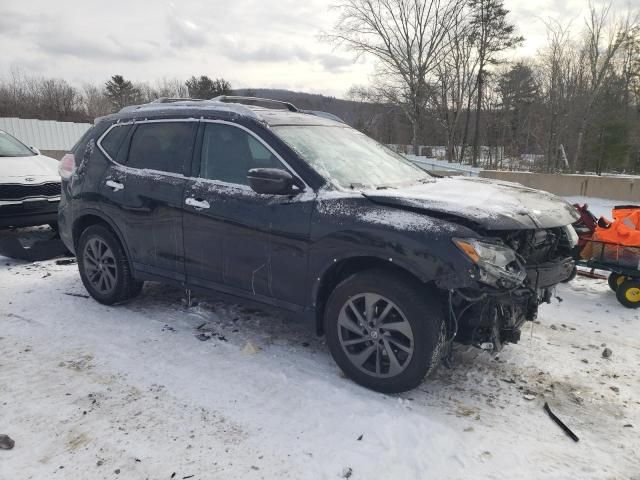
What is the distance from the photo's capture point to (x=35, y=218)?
21.7 ft

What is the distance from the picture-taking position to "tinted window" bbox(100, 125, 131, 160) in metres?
4.42

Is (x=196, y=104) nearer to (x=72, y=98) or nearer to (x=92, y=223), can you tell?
(x=92, y=223)

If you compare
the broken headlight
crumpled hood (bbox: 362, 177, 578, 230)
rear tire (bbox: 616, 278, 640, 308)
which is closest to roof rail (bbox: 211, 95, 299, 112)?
crumpled hood (bbox: 362, 177, 578, 230)

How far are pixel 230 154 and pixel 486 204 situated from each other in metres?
2.03

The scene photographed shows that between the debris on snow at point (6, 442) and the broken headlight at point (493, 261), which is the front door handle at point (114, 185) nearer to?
the debris on snow at point (6, 442)

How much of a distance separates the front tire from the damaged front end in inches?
8.1

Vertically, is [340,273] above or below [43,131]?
below

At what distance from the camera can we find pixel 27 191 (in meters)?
6.61

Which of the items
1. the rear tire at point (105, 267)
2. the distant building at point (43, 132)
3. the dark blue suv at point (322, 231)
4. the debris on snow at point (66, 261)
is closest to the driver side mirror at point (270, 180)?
the dark blue suv at point (322, 231)

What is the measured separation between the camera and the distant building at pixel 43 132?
89.6ft

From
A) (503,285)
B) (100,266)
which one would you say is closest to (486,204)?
(503,285)

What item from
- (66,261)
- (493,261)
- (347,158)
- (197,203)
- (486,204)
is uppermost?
(347,158)

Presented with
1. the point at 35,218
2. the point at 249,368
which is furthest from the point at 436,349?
the point at 35,218

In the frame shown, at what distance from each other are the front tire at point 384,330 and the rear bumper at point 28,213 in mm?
5472
